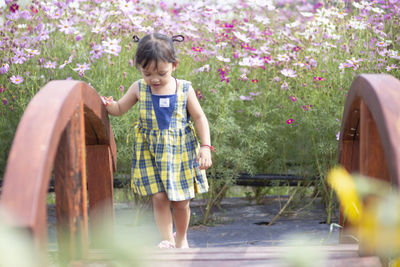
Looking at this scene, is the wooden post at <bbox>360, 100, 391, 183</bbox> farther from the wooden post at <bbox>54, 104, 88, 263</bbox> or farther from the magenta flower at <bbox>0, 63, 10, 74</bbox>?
the magenta flower at <bbox>0, 63, 10, 74</bbox>

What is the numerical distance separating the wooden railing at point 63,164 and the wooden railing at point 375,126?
773 millimetres

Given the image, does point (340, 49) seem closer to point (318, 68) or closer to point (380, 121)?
point (318, 68)

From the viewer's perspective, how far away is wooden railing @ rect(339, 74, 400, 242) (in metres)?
1.28

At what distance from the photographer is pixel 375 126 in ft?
5.58

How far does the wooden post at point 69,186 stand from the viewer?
61.5 inches

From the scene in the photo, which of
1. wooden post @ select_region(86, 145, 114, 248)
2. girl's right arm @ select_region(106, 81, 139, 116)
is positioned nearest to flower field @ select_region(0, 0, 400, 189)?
girl's right arm @ select_region(106, 81, 139, 116)

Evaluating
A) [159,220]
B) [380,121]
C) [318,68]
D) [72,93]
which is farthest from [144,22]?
[380,121]

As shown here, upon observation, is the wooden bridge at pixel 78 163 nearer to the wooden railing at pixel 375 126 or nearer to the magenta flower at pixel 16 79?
the wooden railing at pixel 375 126

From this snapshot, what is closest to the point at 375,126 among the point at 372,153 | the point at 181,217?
the point at 372,153

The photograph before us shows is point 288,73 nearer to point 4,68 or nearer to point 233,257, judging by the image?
point 4,68

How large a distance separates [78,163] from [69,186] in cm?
8

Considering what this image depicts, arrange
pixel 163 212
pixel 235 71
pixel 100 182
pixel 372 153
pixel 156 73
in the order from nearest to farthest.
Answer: pixel 372 153, pixel 100 182, pixel 156 73, pixel 163 212, pixel 235 71

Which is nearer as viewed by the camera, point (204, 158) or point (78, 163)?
point (78, 163)

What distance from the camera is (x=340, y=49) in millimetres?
3709
